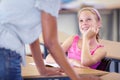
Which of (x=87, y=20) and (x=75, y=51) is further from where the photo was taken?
(x=75, y=51)

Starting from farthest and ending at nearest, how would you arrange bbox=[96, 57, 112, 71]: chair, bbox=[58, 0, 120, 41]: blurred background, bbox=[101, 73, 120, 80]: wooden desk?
bbox=[58, 0, 120, 41]: blurred background → bbox=[96, 57, 112, 71]: chair → bbox=[101, 73, 120, 80]: wooden desk

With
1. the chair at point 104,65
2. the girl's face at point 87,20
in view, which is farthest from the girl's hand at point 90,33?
the chair at point 104,65

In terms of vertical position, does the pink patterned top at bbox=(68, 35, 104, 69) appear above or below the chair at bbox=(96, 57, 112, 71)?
above

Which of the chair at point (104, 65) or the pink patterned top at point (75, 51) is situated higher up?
the pink patterned top at point (75, 51)

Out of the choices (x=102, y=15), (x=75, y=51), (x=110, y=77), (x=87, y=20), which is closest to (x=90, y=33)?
(x=87, y=20)

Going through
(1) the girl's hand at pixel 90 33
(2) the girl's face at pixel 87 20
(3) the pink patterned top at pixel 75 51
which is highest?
(2) the girl's face at pixel 87 20

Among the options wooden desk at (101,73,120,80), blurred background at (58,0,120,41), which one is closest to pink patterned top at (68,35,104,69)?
wooden desk at (101,73,120,80)

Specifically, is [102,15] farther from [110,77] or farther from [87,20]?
[110,77]

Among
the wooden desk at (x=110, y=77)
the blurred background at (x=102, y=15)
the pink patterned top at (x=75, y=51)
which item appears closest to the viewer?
the wooden desk at (x=110, y=77)

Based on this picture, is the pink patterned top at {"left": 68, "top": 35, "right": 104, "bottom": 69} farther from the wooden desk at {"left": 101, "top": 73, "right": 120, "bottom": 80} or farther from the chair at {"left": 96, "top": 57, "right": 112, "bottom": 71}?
the wooden desk at {"left": 101, "top": 73, "right": 120, "bottom": 80}

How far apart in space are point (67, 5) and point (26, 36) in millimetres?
2950

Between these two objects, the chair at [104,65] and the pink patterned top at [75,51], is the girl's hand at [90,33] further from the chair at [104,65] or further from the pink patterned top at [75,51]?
the chair at [104,65]

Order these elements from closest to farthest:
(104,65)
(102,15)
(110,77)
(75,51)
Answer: (110,77), (104,65), (75,51), (102,15)

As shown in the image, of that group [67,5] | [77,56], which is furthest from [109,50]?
[67,5]
